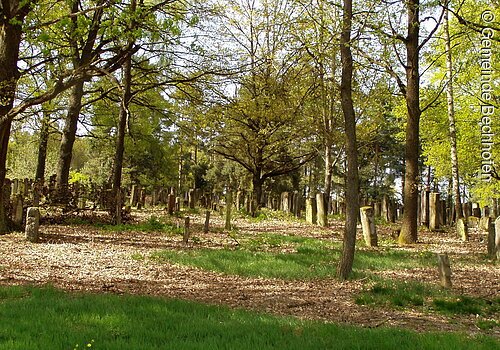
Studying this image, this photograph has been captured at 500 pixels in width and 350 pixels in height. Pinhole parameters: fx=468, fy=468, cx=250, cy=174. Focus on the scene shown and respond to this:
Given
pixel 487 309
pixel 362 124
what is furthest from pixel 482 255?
pixel 362 124

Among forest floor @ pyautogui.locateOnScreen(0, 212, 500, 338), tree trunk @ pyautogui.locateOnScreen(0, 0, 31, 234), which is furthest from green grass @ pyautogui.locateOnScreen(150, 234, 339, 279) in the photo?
tree trunk @ pyautogui.locateOnScreen(0, 0, 31, 234)

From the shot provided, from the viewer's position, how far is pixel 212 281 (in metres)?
8.32

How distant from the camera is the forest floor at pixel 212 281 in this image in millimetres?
6289

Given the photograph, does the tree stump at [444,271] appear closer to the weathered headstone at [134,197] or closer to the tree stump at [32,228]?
the tree stump at [32,228]

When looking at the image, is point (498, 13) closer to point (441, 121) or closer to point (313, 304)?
point (441, 121)

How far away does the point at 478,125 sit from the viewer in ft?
65.5

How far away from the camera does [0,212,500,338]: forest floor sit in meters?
6.29

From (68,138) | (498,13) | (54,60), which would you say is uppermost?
(498,13)

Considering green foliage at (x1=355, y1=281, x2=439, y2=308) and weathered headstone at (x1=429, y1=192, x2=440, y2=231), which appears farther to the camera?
weathered headstone at (x1=429, y1=192, x2=440, y2=231)

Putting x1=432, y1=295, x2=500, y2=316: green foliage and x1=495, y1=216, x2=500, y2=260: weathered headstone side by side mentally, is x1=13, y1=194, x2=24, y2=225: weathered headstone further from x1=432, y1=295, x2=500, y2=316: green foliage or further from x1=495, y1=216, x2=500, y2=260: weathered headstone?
x1=495, y1=216, x2=500, y2=260: weathered headstone

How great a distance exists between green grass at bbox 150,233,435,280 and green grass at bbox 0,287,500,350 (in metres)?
3.17

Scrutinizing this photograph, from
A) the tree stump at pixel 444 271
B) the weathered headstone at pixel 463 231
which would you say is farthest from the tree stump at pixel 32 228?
the weathered headstone at pixel 463 231

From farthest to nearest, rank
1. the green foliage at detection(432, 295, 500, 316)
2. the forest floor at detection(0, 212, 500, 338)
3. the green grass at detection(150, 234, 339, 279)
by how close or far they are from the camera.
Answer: the green grass at detection(150, 234, 339, 279) < the green foliage at detection(432, 295, 500, 316) < the forest floor at detection(0, 212, 500, 338)

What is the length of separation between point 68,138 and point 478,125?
16766 mm
